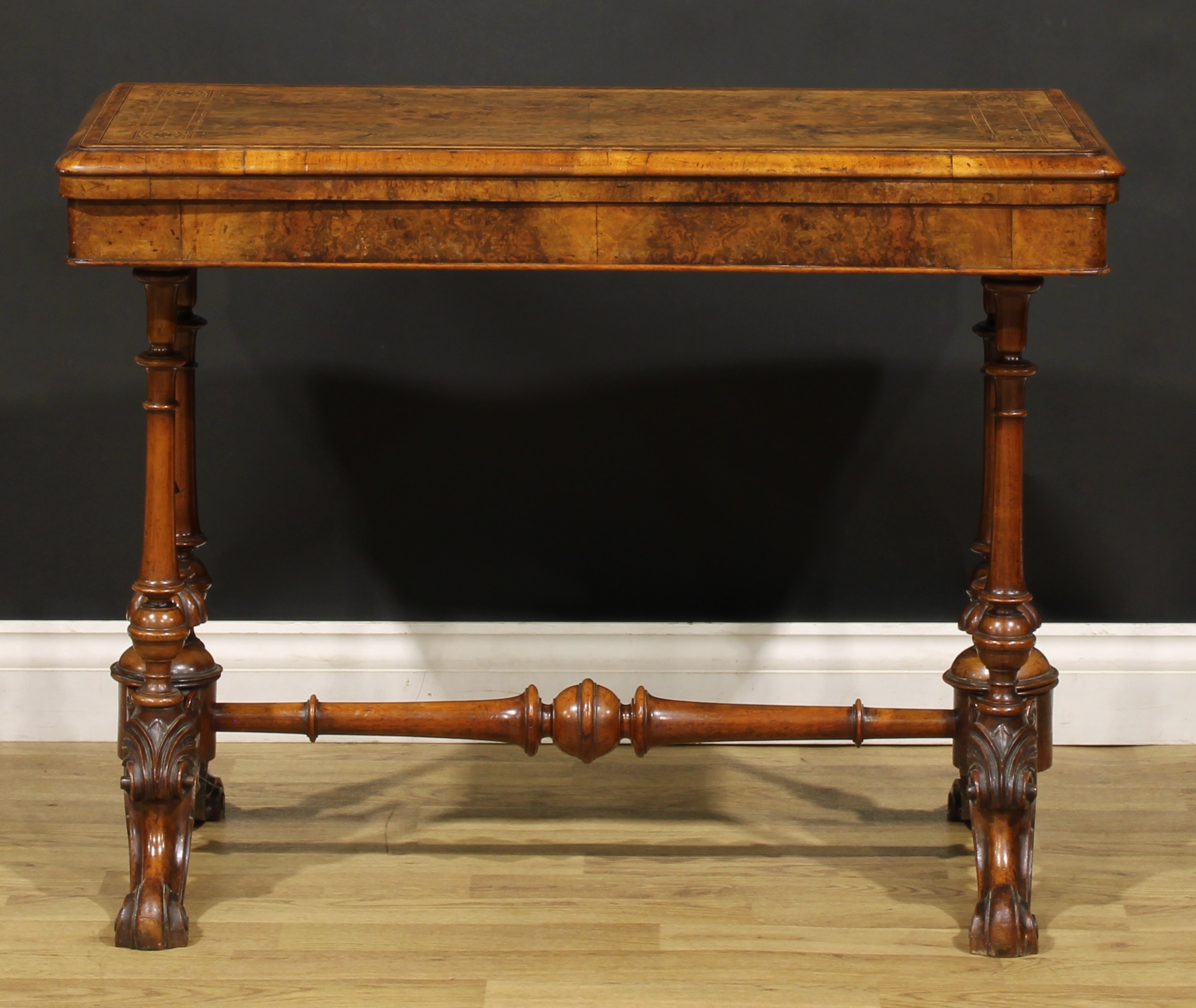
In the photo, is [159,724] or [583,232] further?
[159,724]

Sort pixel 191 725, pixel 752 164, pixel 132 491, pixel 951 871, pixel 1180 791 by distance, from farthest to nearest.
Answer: pixel 132 491, pixel 1180 791, pixel 951 871, pixel 191 725, pixel 752 164

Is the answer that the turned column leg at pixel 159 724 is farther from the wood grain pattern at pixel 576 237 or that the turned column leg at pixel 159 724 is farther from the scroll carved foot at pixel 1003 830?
the scroll carved foot at pixel 1003 830

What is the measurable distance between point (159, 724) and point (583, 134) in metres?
1.00

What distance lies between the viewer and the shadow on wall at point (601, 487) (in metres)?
2.79

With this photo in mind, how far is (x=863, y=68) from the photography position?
2.70 meters

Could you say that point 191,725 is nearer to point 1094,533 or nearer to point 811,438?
point 811,438

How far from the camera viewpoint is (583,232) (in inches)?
74.1

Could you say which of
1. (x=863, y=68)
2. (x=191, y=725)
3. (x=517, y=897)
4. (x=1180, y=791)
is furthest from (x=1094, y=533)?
(x=191, y=725)

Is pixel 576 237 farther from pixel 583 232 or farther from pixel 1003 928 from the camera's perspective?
pixel 1003 928

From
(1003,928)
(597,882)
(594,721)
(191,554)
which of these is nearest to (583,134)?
(594,721)

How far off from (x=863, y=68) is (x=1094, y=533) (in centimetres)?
95

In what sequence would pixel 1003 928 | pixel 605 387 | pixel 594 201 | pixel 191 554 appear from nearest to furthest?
pixel 594 201
pixel 1003 928
pixel 191 554
pixel 605 387

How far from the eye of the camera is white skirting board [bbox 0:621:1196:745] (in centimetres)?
285

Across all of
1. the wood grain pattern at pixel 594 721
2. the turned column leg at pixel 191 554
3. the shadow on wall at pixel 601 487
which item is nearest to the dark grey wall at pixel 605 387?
the shadow on wall at pixel 601 487
